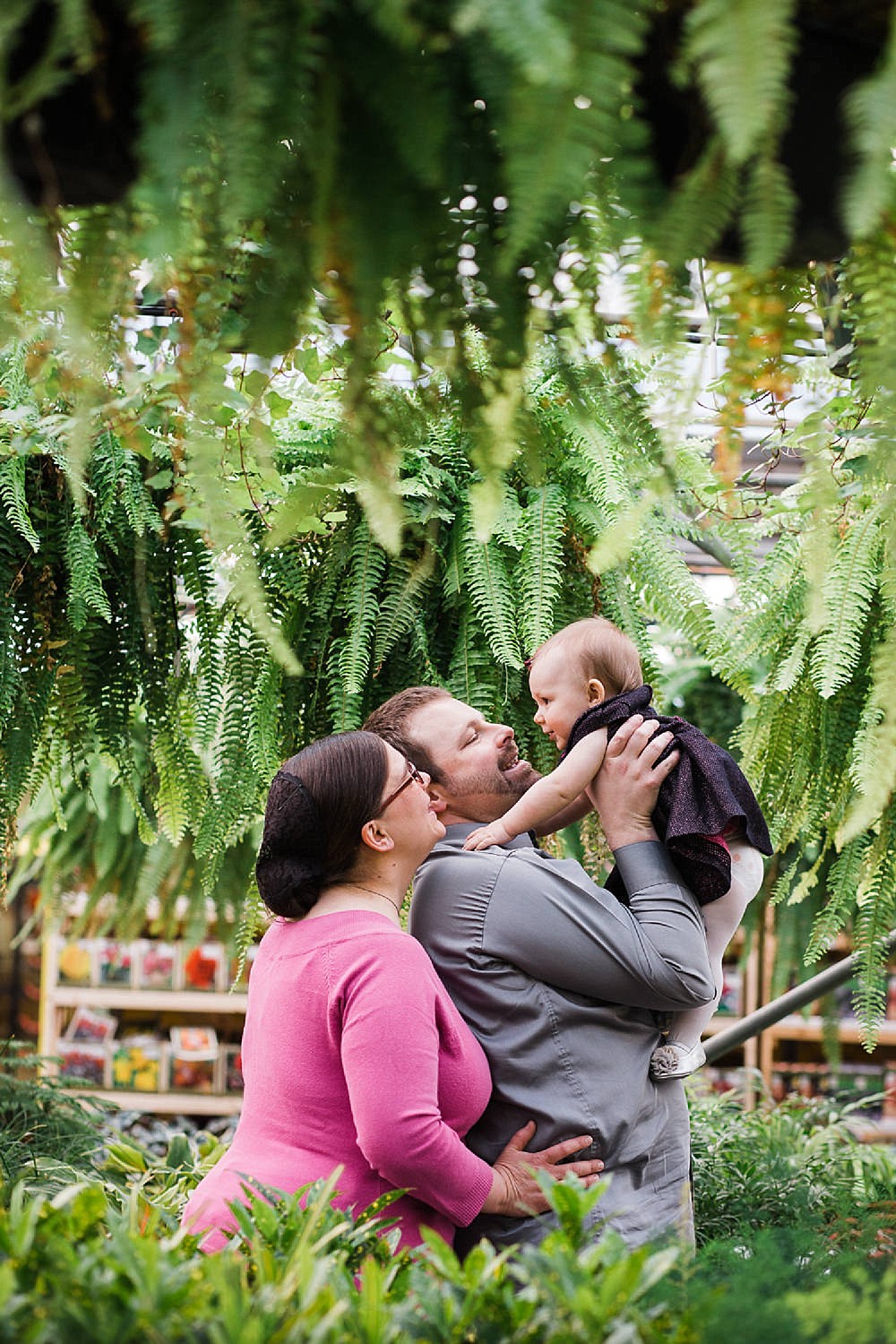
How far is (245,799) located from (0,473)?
66 cm

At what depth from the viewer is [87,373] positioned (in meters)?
0.77

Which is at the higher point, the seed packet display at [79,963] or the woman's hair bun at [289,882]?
the woman's hair bun at [289,882]

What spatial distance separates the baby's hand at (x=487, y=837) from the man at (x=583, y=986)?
0.05ft

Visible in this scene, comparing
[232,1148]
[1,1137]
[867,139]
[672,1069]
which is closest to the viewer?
[867,139]

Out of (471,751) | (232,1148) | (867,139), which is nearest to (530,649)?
(471,751)

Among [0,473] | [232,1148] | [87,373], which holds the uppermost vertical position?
[0,473]

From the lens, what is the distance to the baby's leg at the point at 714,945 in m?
1.53

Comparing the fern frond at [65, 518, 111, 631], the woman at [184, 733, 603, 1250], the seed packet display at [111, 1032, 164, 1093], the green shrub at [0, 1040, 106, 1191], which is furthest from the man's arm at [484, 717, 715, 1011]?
the seed packet display at [111, 1032, 164, 1093]

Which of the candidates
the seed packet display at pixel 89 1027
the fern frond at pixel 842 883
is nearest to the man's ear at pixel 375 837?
the fern frond at pixel 842 883

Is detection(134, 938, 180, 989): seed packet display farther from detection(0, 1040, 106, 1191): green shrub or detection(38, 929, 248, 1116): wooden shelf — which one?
detection(0, 1040, 106, 1191): green shrub

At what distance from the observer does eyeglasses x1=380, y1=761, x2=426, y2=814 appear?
1489mm

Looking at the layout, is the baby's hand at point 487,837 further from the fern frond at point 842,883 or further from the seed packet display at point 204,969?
the seed packet display at point 204,969

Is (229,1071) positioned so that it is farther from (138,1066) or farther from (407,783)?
(407,783)

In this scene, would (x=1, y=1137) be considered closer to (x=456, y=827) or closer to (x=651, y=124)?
(x=456, y=827)
